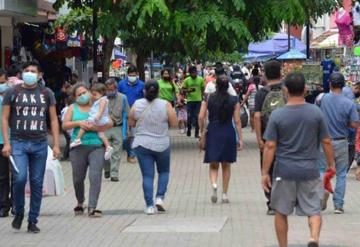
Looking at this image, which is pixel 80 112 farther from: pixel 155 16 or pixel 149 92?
pixel 155 16

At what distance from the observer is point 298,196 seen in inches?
342

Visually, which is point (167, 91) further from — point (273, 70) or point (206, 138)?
point (273, 70)

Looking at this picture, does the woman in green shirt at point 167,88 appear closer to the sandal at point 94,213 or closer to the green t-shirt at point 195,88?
the green t-shirt at point 195,88

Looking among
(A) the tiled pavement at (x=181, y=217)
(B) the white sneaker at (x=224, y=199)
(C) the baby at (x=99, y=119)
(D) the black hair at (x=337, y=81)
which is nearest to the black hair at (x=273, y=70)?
(D) the black hair at (x=337, y=81)

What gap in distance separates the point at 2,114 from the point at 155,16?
9.14m

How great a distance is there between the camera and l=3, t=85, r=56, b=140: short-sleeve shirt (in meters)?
10.5

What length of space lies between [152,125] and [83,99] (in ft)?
3.04

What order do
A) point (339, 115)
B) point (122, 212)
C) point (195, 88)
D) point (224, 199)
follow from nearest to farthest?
1. point (339, 115)
2. point (122, 212)
3. point (224, 199)
4. point (195, 88)

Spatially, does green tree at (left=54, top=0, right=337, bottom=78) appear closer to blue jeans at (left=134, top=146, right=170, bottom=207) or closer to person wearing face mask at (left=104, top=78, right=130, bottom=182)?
person wearing face mask at (left=104, top=78, right=130, bottom=182)

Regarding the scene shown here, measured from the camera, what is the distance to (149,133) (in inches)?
475

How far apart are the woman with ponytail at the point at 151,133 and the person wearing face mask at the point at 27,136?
168cm

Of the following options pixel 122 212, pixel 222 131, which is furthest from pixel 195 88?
pixel 122 212

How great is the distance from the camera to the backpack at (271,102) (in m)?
11.6

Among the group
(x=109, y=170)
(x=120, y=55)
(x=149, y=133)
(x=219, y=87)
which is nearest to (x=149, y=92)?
(x=149, y=133)
